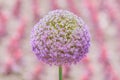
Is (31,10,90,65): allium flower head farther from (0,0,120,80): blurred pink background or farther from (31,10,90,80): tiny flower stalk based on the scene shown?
(0,0,120,80): blurred pink background

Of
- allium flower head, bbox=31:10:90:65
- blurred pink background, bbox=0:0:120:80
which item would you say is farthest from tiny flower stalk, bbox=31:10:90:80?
blurred pink background, bbox=0:0:120:80

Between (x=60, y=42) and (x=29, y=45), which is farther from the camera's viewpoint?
(x=29, y=45)

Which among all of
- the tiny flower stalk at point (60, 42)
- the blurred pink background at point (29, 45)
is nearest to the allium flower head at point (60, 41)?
the tiny flower stalk at point (60, 42)

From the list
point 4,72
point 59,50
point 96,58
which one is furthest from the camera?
point 96,58

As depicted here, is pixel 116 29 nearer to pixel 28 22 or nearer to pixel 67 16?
pixel 28 22

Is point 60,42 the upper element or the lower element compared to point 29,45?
lower

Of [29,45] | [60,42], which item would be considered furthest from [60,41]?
[29,45]

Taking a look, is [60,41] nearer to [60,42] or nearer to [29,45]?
[60,42]

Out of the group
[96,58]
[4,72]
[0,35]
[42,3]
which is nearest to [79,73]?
[96,58]
